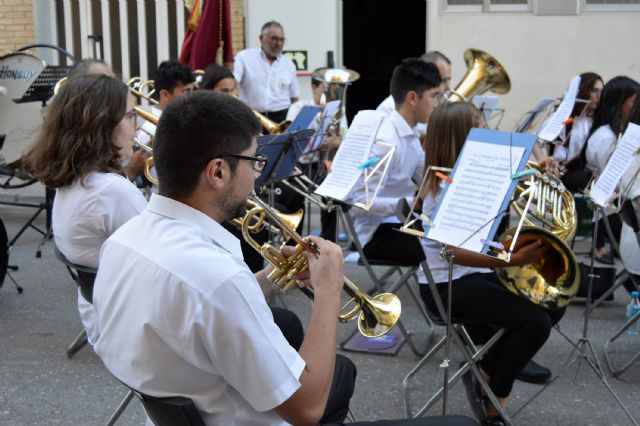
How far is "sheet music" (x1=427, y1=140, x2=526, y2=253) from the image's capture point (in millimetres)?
2557

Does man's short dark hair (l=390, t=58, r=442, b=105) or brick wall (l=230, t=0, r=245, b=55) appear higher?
brick wall (l=230, t=0, r=245, b=55)

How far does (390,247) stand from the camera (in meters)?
4.02

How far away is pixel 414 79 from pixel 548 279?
1742 mm

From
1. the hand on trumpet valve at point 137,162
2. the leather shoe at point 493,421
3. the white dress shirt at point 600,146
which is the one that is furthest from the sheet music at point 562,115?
the hand on trumpet valve at point 137,162

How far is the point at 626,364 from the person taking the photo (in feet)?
13.1

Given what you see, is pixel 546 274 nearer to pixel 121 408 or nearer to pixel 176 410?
pixel 121 408

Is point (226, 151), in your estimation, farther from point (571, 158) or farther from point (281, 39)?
point (281, 39)

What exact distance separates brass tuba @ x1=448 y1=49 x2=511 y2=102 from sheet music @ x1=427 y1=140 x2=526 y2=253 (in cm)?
377

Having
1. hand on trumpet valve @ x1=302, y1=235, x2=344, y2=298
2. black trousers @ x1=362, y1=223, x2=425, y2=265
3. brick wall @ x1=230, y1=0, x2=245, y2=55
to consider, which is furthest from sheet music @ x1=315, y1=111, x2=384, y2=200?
brick wall @ x1=230, y1=0, x2=245, y2=55

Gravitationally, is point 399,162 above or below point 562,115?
below

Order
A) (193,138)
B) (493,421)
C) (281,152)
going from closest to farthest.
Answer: (193,138) → (493,421) → (281,152)

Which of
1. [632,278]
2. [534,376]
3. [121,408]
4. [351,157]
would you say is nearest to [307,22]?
[351,157]

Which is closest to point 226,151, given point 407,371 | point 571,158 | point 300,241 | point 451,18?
point 300,241

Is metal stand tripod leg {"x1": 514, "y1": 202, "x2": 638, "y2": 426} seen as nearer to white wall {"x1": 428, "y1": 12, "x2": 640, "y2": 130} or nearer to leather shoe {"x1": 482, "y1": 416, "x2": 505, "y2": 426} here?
leather shoe {"x1": 482, "y1": 416, "x2": 505, "y2": 426}
